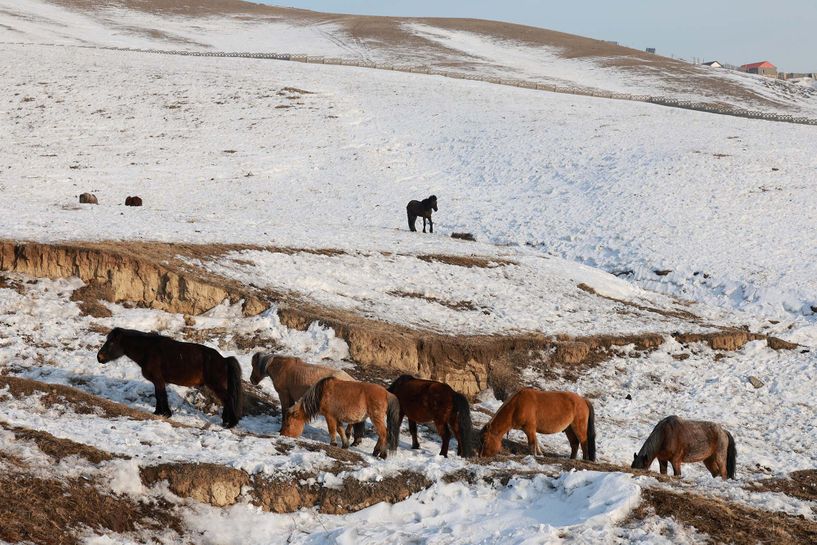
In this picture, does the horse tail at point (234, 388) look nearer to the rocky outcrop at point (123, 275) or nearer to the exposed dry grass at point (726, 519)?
the rocky outcrop at point (123, 275)

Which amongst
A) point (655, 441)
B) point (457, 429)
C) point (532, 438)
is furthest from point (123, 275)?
point (655, 441)

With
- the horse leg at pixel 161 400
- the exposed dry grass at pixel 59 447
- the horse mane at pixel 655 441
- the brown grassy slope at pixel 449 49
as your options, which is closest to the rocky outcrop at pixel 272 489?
the exposed dry grass at pixel 59 447

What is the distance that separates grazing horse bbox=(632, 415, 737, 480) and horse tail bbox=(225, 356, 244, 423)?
Result: 5878 millimetres

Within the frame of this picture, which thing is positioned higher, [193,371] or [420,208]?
[420,208]

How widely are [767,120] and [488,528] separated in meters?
51.4

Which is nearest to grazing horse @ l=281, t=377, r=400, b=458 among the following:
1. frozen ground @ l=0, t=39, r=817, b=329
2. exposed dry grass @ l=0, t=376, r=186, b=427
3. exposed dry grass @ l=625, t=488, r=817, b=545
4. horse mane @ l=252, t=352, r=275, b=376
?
horse mane @ l=252, t=352, r=275, b=376

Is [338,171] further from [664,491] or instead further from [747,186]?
[664,491]

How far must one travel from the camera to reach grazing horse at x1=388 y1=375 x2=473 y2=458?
12.8m

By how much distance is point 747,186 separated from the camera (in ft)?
121

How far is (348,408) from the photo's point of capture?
1213cm

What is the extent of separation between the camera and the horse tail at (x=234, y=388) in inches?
499

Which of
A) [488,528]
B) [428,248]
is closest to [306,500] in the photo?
[488,528]

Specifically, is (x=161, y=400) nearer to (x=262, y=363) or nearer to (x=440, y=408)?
(x=262, y=363)

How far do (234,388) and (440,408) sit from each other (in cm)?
304
